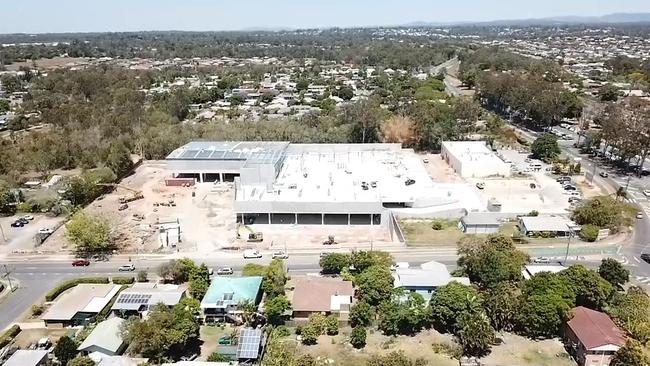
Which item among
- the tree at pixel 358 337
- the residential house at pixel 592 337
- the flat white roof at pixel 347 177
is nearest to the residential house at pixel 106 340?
the tree at pixel 358 337

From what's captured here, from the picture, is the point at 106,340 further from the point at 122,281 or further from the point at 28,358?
the point at 122,281

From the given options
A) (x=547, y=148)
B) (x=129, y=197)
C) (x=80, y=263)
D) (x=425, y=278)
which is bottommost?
(x=80, y=263)

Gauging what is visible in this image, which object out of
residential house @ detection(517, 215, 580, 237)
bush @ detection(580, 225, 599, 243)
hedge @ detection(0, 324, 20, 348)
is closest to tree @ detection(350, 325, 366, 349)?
hedge @ detection(0, 324, 20, 348)

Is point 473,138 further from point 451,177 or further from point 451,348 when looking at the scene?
point 451,348

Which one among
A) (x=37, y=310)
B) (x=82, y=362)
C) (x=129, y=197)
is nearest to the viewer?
(x=82, y=362)

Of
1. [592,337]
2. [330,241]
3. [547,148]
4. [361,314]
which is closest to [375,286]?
[361,314]

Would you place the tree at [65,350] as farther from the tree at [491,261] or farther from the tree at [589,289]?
the tree at [589,289]

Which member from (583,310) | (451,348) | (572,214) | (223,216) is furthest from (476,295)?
(223,216)

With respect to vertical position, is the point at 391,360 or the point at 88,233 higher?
the point at 88,233

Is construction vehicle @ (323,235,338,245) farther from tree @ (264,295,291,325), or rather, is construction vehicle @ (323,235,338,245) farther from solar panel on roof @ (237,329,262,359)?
solar panel on roof @ (237,329,262,359)
